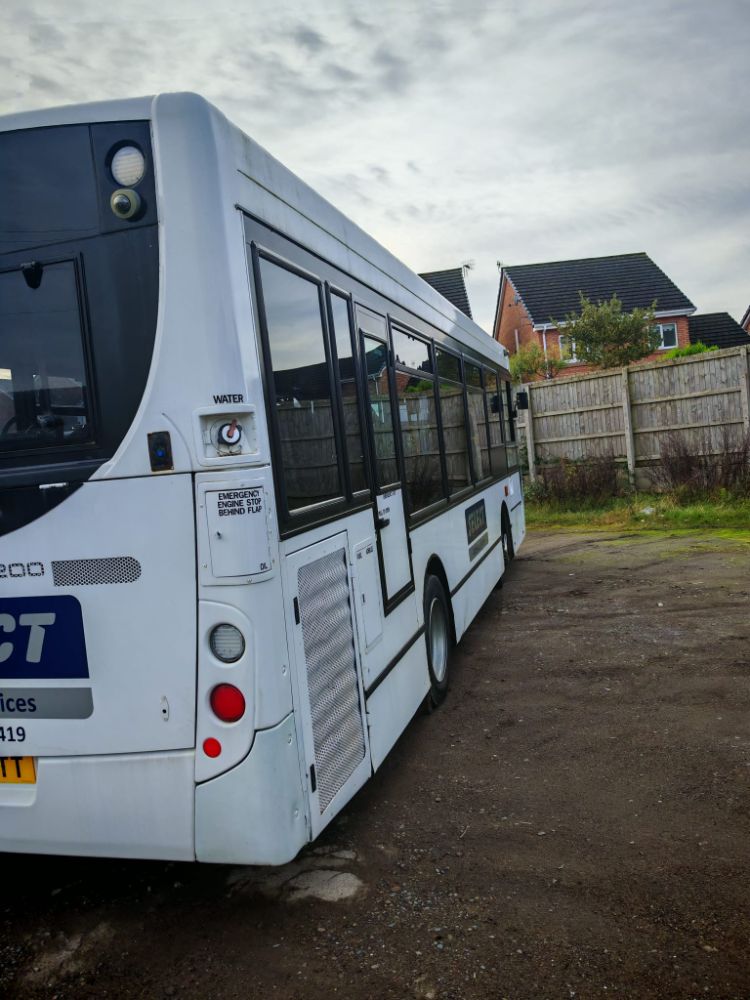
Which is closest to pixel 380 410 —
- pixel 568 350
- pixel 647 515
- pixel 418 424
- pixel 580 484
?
pixel 418 424

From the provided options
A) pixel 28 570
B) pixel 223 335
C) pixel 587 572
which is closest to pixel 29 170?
pixel 223 335

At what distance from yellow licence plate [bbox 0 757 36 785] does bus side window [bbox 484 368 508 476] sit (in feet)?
21.7

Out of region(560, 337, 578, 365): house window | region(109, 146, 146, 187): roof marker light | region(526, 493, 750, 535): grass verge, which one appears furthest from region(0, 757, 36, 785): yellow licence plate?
region(560, 337, 578, 365): house window

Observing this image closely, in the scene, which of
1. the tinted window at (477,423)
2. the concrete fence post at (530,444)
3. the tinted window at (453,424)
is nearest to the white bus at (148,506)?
the tinted window at (453,424)

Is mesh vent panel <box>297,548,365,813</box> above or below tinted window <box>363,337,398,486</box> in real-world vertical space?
below

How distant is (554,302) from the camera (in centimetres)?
3781

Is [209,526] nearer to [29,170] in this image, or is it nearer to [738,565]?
[29,170]

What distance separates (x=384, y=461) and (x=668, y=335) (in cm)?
3579

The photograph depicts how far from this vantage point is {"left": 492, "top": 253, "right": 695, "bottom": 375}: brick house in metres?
36.6

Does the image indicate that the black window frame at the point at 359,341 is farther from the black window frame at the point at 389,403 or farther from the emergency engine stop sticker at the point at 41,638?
the emergency engine stop sticker at the point at 41,638

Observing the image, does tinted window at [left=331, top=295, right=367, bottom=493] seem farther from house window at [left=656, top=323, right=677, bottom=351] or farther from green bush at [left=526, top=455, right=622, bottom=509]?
house window at [left=656, top=323, right=677, bottom=351]

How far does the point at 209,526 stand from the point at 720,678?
14.4 feet

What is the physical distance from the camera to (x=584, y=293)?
1495 inches

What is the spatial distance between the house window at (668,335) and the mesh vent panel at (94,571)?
122ft
